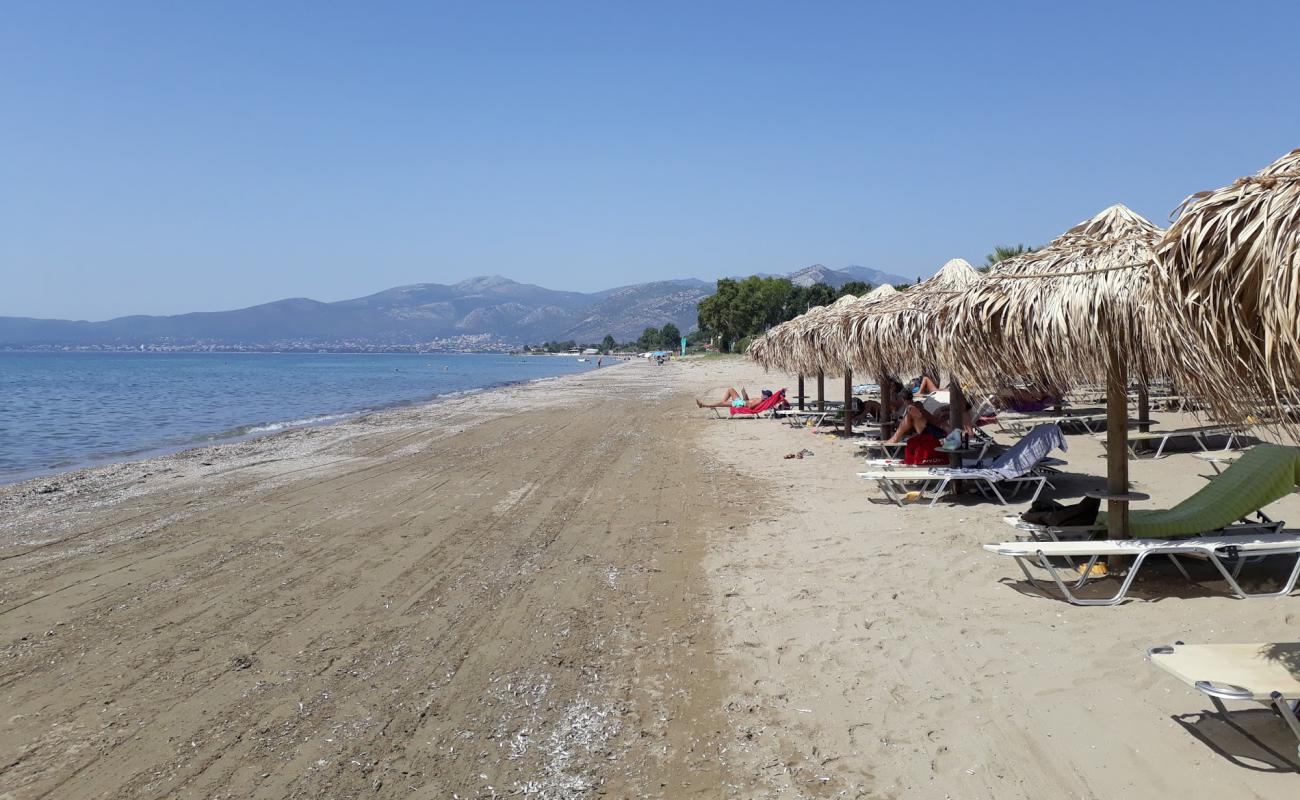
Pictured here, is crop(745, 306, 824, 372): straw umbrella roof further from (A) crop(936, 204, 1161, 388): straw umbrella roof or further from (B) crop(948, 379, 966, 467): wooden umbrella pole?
(A) crop(936, 204, 1161, 388): straw umbrella roof

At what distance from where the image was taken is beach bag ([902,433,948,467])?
890cm

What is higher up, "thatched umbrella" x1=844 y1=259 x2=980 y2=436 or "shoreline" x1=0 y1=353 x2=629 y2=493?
"thatched umbrella" x1=844 y1=259 x2=980 y2=436

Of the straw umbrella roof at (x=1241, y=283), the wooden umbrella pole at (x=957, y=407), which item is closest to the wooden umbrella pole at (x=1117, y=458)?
the straw umbrella roof at (x=1241, y=283)

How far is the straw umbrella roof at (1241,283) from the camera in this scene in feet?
8.27

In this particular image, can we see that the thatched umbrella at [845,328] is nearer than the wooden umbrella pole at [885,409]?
Yes

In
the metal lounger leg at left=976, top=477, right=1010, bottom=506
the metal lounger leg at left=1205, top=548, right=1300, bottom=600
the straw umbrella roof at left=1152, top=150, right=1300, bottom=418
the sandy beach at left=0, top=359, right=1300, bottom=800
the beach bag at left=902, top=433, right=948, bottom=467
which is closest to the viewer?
the straw umbrella roof at left=1152, top=150, right=1300, bottom=418

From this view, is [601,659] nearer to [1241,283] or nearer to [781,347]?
[1241,283]

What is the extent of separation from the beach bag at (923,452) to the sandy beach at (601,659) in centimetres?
82

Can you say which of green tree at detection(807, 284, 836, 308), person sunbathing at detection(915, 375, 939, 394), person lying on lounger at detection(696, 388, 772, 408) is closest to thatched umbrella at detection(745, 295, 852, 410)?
person lying on lounger at detection(696, 388, 772, 408)

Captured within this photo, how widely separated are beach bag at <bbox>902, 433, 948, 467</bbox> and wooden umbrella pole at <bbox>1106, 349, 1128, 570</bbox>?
3.53 metres

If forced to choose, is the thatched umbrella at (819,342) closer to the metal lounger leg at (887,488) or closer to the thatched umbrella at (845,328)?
the thatched umbrella at (845,328)

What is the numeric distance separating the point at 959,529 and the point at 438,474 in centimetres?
725

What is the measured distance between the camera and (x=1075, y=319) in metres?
4.82

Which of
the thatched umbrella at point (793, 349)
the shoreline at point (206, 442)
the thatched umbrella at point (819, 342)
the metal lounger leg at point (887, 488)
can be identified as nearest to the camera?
the metal lounger leg at point (887, 488)
